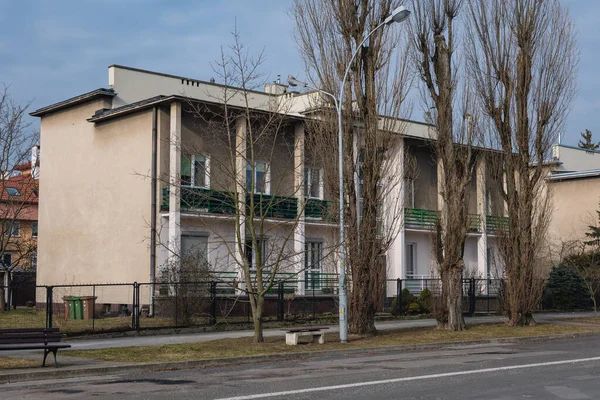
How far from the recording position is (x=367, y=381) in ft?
43.7

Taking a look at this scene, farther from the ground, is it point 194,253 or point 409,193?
point 409,193

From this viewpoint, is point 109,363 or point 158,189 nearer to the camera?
point 109,363

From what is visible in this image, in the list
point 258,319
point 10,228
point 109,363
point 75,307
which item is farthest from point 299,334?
point 10,228

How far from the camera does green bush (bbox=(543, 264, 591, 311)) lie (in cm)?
3816

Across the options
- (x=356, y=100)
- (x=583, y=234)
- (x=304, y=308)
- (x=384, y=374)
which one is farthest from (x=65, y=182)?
(x=583, y=234)

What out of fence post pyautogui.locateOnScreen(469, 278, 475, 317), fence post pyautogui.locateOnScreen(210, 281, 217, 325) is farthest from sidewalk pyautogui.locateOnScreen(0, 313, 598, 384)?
fence post pyautogui.locateOnScreen(469, 278, 475, 317)

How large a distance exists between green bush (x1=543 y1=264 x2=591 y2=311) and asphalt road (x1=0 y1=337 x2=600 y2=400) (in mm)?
20740

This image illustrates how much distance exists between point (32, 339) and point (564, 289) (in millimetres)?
29527

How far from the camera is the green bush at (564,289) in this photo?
38156 mm

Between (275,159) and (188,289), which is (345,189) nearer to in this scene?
(188,289)

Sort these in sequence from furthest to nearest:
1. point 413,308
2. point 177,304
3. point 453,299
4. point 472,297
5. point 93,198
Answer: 1. point 472,297
2. point 413,308
3. point 93,198
4. point 453,299
5. point 177,304

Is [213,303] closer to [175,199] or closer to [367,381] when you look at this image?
[175,199]

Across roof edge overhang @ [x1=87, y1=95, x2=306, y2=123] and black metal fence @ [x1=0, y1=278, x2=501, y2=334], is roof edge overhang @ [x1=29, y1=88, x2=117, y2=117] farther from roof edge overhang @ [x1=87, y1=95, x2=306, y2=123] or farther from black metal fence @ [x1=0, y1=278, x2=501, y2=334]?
black metal fence @ [x1=0, y1=278, x2=501, y2=334]

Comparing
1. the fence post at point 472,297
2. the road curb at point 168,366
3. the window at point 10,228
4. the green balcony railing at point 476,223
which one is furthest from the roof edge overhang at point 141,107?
the green balcony railing at point 476,223
